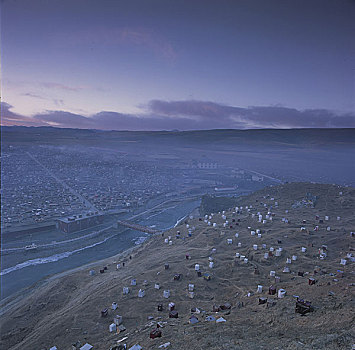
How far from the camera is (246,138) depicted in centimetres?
4519

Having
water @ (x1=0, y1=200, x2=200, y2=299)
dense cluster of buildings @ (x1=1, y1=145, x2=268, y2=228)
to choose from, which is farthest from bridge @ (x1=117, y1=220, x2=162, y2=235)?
dense cluster of buildings @ (x1=1, y1=145, x2=268, y2=228)

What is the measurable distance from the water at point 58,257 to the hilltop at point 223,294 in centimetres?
265

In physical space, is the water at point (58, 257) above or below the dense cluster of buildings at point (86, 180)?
below

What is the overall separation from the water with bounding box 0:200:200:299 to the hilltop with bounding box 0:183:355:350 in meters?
2.65

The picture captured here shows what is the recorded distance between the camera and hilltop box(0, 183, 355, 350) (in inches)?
158

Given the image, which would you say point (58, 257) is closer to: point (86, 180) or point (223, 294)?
point (223, 294)

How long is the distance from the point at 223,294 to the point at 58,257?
14.1m

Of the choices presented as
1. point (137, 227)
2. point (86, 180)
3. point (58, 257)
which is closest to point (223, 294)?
point (58, 257)

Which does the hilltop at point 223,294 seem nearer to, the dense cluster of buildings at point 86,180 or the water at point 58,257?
the water at point 58,257

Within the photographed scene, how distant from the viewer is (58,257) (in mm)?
17031

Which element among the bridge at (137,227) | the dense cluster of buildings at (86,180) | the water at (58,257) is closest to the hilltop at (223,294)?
the water at (58,257)

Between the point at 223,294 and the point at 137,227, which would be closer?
the point at 223,294

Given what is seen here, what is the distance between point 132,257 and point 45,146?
138 ft

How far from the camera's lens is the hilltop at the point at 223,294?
4008mm
